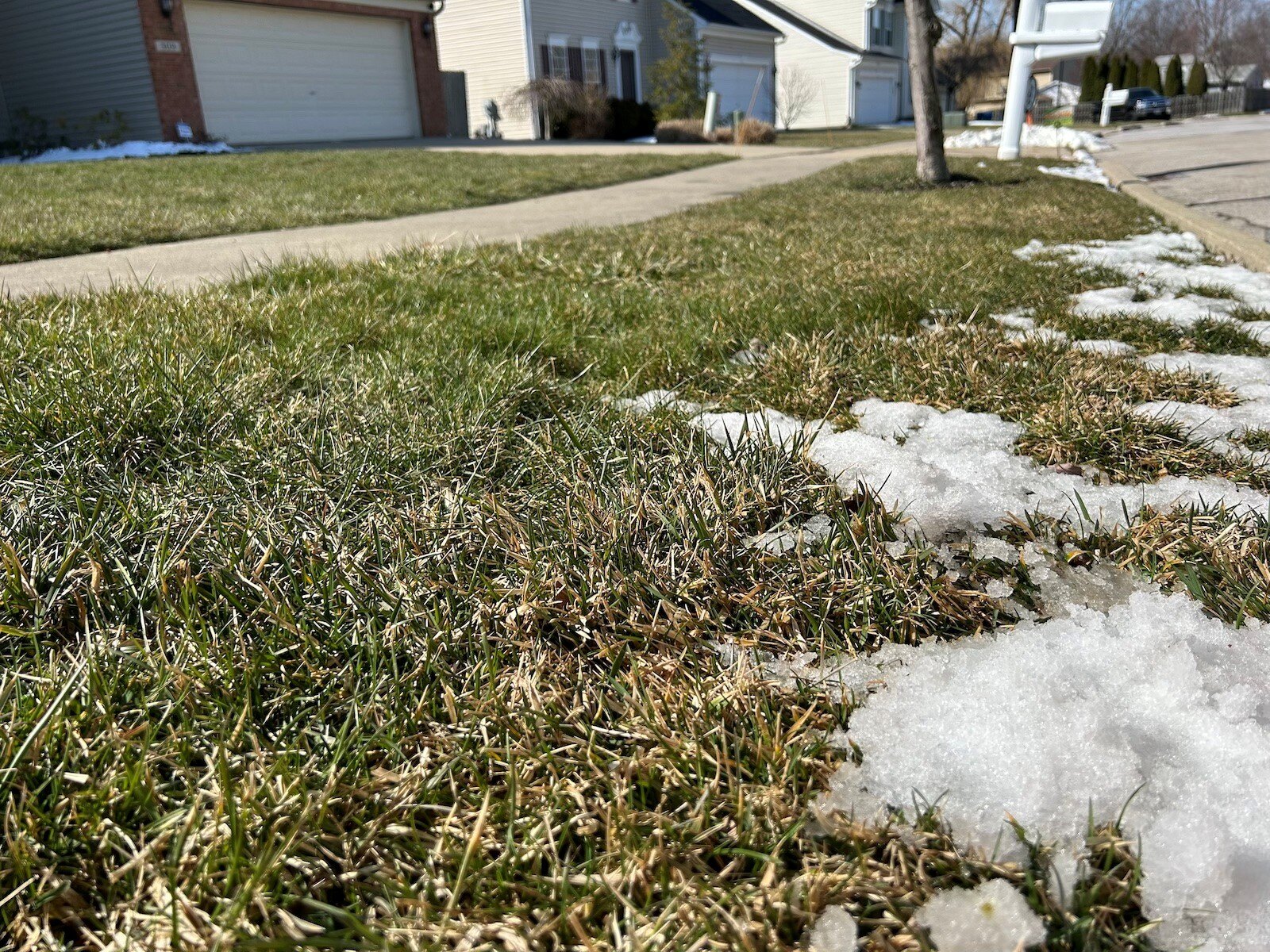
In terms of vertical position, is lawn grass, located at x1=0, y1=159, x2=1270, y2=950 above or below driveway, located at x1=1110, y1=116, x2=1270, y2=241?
below

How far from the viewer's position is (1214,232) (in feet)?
17.6

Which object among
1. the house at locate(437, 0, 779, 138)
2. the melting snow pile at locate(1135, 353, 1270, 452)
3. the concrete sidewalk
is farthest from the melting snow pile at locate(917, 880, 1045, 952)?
the house at locate(437, 0, 779, 138)

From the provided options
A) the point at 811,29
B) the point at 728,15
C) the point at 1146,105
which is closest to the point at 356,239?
the point at 728,15

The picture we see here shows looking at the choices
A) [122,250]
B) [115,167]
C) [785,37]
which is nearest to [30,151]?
[115,167]

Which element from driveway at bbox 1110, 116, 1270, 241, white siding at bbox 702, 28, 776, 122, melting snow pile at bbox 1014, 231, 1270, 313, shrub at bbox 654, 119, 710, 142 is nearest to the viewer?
melting snow pile at bbox 1014, 231, 1270, 313

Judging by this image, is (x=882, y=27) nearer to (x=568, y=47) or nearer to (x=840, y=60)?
(x=840, y=60)

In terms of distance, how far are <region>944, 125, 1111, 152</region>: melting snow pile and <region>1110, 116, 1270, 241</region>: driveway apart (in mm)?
577

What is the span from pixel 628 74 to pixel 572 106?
728cm

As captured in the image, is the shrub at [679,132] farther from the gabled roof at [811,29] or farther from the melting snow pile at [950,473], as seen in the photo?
the melting snow pile at [950,473]

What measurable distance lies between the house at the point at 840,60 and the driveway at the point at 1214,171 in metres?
17.2

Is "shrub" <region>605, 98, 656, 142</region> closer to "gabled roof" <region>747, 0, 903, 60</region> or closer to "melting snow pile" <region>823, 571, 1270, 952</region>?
"gabled roof" <region>747, 0, 903, 60</region>

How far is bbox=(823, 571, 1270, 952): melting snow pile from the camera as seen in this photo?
39.9 inches

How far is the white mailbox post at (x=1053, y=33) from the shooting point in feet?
37.0

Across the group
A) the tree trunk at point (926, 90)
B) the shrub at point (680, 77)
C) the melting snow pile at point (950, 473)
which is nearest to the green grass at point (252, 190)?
the tree trunk at point (926, 90)
